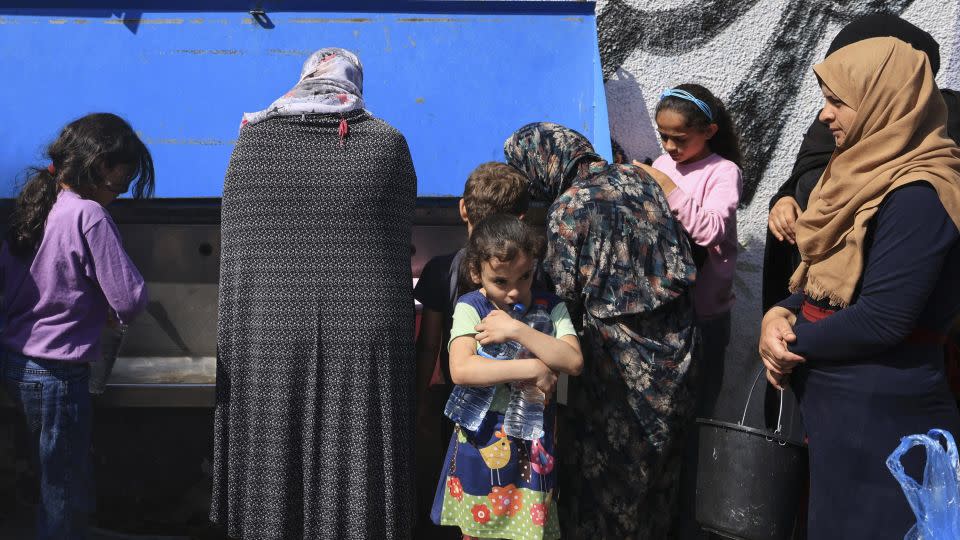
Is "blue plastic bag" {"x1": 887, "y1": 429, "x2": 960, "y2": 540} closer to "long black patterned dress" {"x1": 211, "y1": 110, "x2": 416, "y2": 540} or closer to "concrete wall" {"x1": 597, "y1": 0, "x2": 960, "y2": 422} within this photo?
"long black patterned dress" {"x1": 211, "y1": 110, "x2": 416, "y2": 540}

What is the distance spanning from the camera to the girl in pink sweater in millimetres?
2879

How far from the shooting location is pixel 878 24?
2.97 meters

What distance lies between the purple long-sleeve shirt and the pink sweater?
1585mm

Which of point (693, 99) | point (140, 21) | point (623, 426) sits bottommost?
point (623, 426)

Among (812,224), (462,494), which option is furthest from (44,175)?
(812,224)

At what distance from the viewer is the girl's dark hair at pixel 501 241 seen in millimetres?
2398

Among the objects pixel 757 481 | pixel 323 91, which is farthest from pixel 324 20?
pixel 757 481

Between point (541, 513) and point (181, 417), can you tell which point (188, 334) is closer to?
point (181, 417)

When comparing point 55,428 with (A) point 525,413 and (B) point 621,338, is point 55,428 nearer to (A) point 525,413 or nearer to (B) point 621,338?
(A) point 525,413

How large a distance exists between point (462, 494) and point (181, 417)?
1.11 meters

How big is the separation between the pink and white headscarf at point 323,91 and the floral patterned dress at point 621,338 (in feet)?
2.10

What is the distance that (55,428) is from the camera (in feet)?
8.63

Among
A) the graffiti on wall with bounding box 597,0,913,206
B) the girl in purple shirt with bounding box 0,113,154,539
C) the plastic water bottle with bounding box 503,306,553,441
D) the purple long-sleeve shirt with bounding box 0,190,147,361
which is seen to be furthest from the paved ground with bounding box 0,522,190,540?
the graffiti on wall with bounding box 597,0,913,206

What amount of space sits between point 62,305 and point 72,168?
0.39 m
